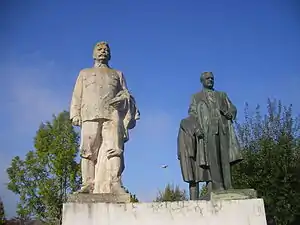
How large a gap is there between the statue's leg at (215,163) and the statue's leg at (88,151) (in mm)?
2200

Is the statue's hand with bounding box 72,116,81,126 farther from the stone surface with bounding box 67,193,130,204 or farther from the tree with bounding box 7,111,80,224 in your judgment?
the tree with bounding box 7,111,80,224

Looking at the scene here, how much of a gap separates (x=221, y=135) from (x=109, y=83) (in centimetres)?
240

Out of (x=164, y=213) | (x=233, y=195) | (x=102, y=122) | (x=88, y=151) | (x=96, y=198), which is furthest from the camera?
(x=102, y=122)

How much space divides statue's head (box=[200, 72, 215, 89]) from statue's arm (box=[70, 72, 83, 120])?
8.26 ft

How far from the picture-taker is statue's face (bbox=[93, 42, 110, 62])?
772cm

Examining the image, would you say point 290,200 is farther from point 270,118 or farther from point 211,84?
point 211,84

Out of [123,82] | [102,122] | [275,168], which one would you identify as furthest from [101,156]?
[275,168]

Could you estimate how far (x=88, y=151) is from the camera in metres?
6.97

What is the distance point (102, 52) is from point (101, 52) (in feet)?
0.07

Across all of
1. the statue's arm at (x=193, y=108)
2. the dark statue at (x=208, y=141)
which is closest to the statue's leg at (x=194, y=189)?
the dark statue at (x=208, y=141)

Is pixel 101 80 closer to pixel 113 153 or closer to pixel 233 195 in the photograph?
pixel 113 153

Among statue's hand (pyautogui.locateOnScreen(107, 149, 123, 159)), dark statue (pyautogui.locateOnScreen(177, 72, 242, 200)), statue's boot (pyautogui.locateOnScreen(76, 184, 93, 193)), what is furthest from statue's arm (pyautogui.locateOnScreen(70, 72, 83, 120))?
dark statue (pyautogui.locateOnScreen(177, 72, 242, 200))

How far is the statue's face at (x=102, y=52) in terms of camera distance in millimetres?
7719

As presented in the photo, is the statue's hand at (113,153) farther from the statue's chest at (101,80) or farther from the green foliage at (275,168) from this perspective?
the green foliage at (275,168)
